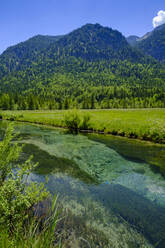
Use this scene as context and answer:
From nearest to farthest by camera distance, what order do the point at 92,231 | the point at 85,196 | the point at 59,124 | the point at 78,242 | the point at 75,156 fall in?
the point at 78,242, the point at 92,231, the point at 85,196, the point at 75,156, the point at 59,124

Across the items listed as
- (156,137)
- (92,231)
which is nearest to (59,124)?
(156,137)

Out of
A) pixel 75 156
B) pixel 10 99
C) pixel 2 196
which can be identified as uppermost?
pixel 10 99

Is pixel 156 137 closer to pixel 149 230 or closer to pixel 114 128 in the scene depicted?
pixel 114 128

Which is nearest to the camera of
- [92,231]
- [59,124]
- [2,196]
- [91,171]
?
[2,196]

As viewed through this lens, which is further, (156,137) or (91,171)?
(156,137)

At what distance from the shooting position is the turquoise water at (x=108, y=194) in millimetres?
7707

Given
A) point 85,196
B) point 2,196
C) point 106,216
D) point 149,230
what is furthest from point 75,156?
point 2,196

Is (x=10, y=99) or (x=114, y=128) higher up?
(x=10, y=99)

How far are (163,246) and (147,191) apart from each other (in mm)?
4983

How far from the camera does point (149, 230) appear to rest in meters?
8.27

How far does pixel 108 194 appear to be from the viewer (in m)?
11.7

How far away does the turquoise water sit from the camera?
7.71m

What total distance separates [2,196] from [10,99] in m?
133

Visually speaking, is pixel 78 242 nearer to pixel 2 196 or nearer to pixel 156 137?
pixel 2 196
